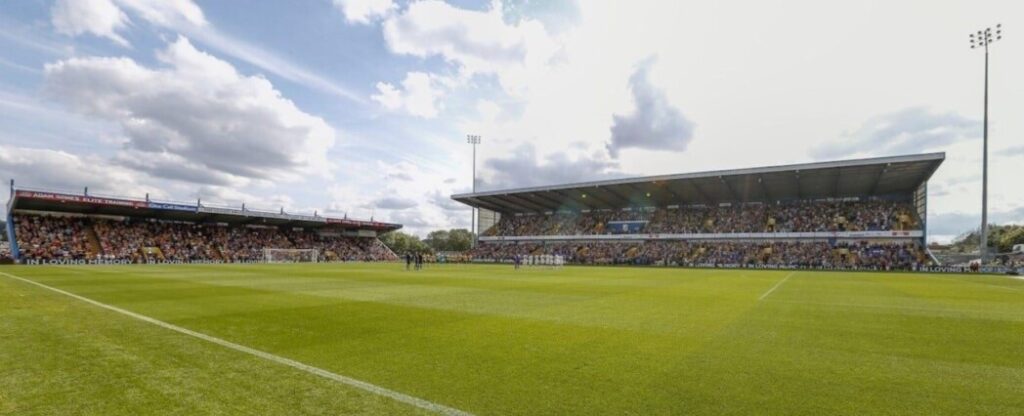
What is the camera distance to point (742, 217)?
5934 centimetres

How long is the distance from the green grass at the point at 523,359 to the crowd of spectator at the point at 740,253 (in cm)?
4085

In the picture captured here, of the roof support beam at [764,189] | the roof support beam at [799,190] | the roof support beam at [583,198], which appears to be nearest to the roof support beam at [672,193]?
the roof support beam at [583,198]

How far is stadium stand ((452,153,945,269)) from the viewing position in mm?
47750

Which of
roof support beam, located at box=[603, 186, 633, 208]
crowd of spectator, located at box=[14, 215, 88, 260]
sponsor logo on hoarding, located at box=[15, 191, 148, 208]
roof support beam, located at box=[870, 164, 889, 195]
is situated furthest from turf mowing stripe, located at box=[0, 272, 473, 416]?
roof support beam, located at box=[603, 186, 633, 208]

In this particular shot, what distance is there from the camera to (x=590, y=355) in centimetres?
679

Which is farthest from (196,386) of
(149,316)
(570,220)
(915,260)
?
(570,220)

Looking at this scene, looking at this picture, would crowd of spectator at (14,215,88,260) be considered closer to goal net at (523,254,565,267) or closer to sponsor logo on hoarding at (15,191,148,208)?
sponsor logo on hoarding at (15,191,148,208)

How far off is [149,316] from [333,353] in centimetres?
667

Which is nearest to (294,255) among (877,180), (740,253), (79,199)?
(79,199)

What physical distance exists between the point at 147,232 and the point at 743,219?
72.7 m

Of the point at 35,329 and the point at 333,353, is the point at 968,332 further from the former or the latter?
the point at 35,329

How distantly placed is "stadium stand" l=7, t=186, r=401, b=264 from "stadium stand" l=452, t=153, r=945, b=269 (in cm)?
2394

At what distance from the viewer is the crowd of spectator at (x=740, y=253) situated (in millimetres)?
47031

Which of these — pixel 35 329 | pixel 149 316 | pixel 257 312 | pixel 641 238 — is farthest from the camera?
pixel 641 238
